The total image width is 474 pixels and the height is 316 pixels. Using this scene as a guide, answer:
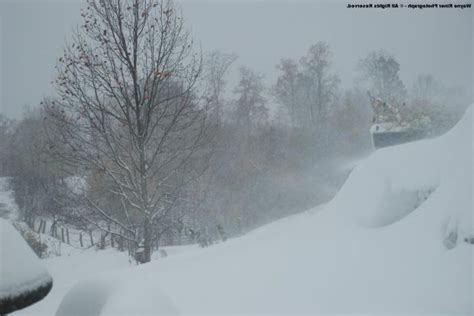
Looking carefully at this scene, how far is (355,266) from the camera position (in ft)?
8.40

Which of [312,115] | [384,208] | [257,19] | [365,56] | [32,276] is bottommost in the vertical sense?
[384,208]

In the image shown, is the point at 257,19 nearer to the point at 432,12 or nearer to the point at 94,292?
the point at 432,12

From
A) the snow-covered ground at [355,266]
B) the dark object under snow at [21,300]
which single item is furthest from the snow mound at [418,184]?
the dark object under snow at [21,300]

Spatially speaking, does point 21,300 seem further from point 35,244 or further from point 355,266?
point 35,244

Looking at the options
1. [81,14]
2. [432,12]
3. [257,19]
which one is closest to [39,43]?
[81,14]

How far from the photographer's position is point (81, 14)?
4.59 meters

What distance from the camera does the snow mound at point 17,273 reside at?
133 centimetres

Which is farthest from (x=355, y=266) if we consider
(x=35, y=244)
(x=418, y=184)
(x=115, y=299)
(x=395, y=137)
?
(x=35, y=244)

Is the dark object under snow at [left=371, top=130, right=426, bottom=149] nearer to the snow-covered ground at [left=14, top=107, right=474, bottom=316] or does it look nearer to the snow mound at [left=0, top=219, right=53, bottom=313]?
the snow-covered ground at [left=14, top=107, right=474, bottom=316]

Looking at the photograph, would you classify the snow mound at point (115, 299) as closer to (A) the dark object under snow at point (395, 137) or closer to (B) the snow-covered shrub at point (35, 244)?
(A) the dark object under snow at point (395, 137)

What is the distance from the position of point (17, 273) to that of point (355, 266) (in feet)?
7.64

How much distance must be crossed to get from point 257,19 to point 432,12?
9.40ft

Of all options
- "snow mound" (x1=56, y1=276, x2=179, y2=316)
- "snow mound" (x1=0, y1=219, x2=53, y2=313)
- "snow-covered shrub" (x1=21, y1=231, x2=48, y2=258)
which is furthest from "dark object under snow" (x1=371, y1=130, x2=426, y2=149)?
"snow-covered shrub" (x1=21, y1=231, x2=48, y2=258)

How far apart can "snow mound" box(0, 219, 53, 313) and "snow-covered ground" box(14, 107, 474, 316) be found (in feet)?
1.10
